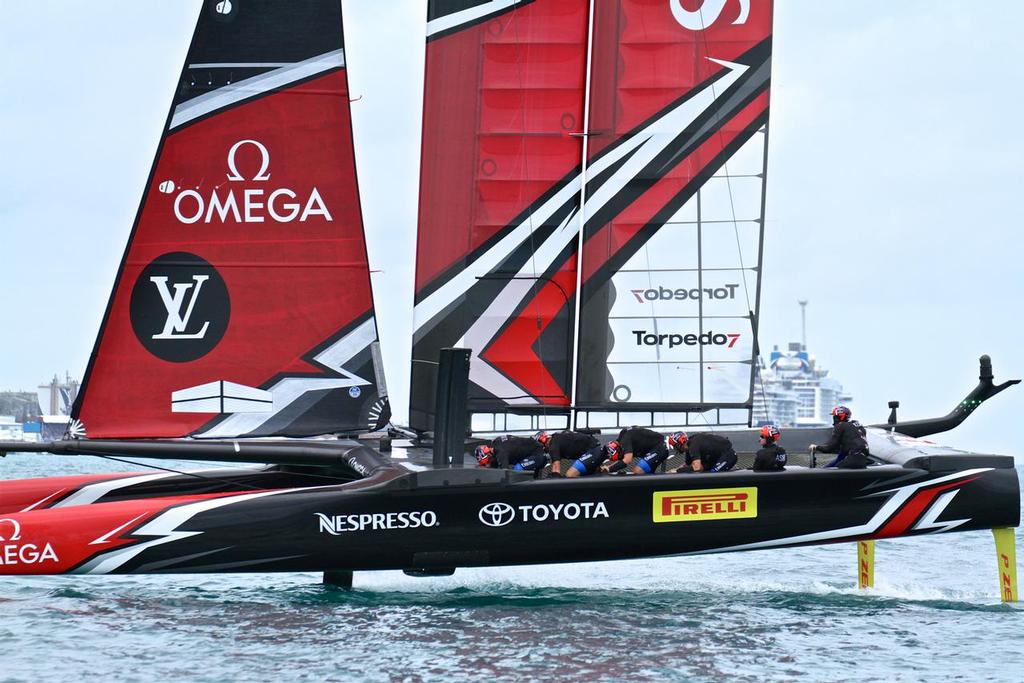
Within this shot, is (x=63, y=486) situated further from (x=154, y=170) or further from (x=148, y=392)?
(x=154, y=170)

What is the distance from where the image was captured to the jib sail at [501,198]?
12453mm

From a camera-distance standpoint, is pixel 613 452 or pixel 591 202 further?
pixel 591 202

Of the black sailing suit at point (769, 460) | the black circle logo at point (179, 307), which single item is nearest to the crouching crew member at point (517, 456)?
the black sailing suit at point (769, 460)

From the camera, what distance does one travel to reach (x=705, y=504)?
10.6 m

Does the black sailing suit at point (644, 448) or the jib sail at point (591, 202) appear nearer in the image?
the black sailing suit at point (644, 448)

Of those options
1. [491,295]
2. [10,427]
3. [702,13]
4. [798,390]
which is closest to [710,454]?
[491,295]

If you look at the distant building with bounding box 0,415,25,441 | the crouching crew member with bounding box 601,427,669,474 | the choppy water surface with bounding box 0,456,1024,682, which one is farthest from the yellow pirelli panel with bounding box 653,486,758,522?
the distant building with bounding box 0,415,25,441

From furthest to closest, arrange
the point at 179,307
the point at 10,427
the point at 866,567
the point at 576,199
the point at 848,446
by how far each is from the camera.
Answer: the point at 10,427
the point at 866,567
the point at 576,199
the point at 179,307
the point at 848,446

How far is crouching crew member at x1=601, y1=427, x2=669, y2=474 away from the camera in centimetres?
1113

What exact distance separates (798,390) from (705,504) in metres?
128

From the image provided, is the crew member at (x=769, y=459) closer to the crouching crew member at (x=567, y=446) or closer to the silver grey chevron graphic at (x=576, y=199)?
the crouching crew member at (x=567, y=446)

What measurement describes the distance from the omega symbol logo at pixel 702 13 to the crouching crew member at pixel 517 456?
166 inches

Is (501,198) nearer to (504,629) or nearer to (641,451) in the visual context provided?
(641,451)

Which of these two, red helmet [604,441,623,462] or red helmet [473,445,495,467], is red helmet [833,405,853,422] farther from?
red helmet [473,445,495,467]
